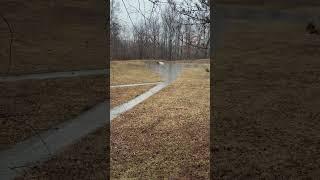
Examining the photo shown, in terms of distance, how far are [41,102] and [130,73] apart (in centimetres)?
1689

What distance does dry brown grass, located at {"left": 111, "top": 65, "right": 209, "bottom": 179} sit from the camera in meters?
7.88

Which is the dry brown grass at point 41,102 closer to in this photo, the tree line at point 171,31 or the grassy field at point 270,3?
the tree line at point 171,31

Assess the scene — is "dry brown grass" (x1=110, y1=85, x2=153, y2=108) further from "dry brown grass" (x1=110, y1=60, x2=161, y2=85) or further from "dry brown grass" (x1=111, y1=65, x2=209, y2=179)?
"dry brown grass" (x1=110, y1=60, x2=161, y2=85)

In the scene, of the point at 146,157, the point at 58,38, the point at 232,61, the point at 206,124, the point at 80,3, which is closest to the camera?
the point at 80,3

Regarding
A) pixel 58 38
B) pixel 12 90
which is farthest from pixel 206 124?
pixel 58 38

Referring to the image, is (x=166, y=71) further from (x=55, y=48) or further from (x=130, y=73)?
(x=55, y=48)

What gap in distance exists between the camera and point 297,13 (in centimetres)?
1766

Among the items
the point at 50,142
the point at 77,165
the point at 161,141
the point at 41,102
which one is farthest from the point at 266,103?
the point at 77,165

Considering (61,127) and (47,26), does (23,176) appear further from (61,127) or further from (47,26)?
(47,26)

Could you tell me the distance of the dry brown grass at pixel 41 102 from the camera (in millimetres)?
11023

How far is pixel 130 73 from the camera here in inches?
1267

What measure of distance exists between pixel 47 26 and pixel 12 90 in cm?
576

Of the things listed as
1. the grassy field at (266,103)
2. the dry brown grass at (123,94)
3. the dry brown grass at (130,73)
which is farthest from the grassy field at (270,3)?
the dry brown grass at (130,73)

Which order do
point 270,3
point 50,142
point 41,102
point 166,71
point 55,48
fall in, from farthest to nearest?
point 166,71 < point 55,48 < point 270,3 < point 41,102 < point 50,142
